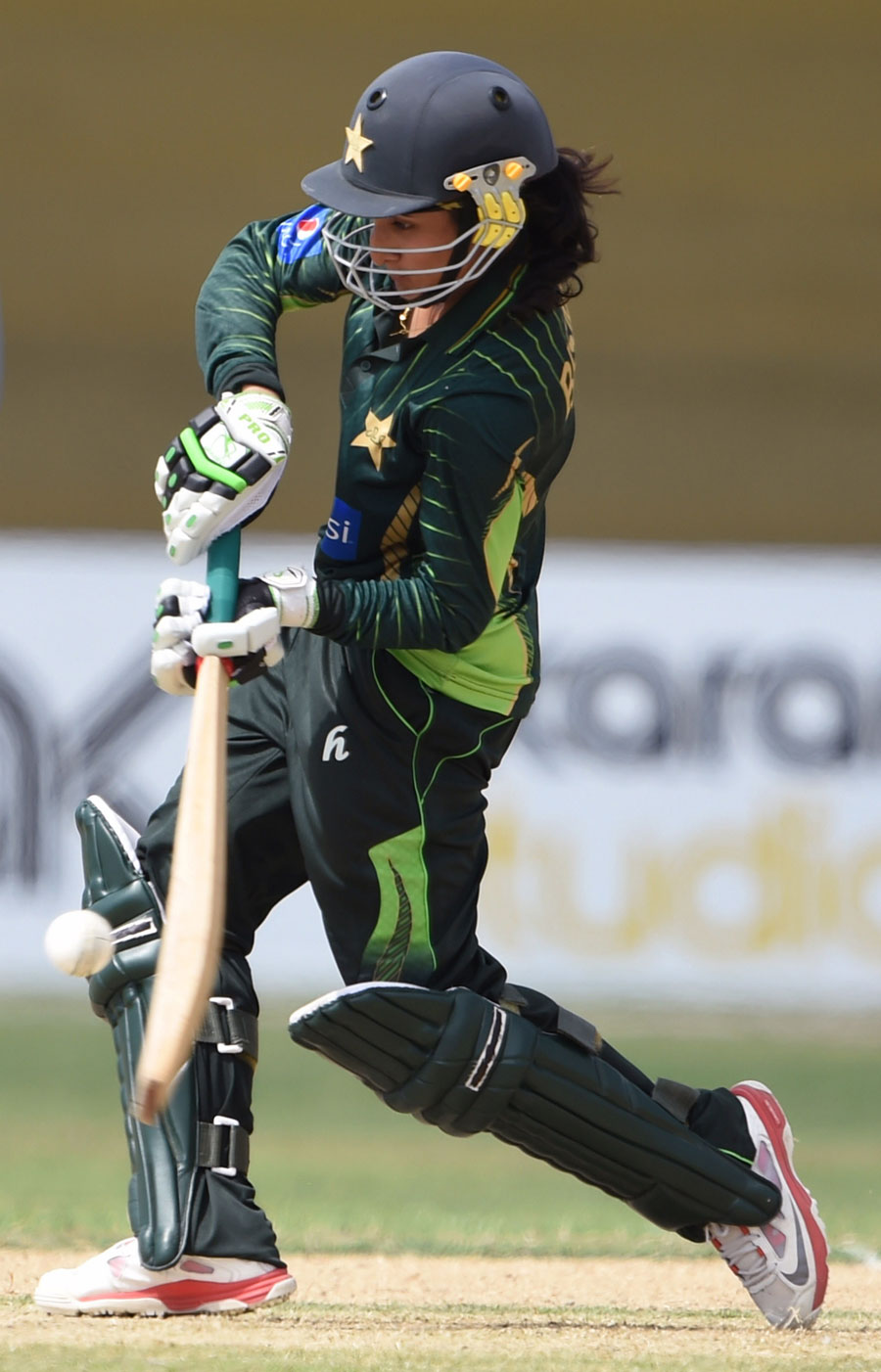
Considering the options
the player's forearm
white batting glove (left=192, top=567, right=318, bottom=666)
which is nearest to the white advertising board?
the player's forearm

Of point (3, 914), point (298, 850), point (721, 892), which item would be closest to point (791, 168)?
point (721, 892)

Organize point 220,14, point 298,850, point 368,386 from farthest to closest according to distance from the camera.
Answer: point 220,14, point 298,850, point 368,386

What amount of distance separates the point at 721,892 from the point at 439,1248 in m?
1.24

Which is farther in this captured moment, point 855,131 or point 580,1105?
point 855,131

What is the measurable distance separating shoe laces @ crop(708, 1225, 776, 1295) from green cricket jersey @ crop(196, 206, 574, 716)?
2.20 feet

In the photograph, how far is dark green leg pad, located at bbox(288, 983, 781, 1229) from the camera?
226 centimetres

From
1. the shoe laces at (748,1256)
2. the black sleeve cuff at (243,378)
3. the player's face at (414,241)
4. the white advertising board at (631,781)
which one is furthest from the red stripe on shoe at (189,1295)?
the white advertising board at (631,781)

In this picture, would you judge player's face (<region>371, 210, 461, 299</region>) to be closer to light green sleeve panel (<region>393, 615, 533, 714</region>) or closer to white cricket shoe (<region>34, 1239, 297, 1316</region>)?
light green sleeve panel (<region>393, 615, 533, 714</region>)

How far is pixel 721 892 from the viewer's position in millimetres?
4246

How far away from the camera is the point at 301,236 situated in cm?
248

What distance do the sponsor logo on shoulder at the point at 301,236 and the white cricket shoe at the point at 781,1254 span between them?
1183 millimetres

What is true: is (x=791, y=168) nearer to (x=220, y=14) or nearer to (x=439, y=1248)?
(x=220, y=14)

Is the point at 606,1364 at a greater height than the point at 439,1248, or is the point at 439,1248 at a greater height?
the point at 606,1364

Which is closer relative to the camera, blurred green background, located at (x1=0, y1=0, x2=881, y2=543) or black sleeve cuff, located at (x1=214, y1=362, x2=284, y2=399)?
black sleeve cuff, located at (x1=214, y1=362, x2=284, y2=399)
